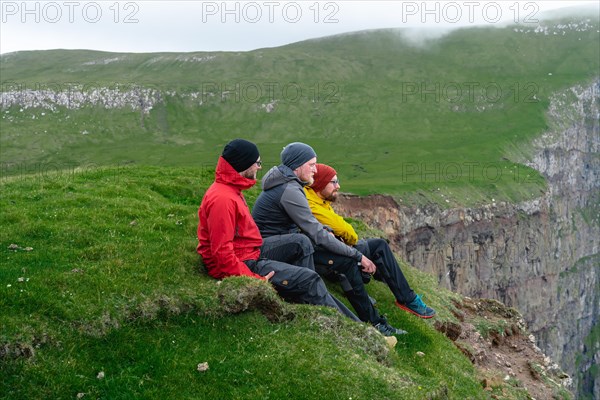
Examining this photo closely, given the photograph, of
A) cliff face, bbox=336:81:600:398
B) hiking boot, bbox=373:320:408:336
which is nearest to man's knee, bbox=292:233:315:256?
hiking boot, bbox=373:320:408:336

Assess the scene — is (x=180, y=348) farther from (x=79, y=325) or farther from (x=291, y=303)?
(x=291, y=303)

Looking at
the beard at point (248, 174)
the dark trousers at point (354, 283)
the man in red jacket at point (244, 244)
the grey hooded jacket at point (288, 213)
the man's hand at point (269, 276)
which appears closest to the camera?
the man in red jacket at point (244, 244)

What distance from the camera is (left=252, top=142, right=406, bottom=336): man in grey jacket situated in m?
15.0

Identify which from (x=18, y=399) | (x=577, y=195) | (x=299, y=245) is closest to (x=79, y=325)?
(x=18, y=399)

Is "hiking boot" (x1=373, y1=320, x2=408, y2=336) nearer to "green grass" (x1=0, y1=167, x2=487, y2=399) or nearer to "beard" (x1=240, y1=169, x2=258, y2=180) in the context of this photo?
"green grass" (x1=0, y1=167, x2=487, y2=399)

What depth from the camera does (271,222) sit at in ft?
51.1

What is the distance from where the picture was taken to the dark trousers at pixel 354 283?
51.3 feet

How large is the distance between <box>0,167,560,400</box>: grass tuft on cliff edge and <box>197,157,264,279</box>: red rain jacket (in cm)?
55

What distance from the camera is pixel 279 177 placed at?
1523cm

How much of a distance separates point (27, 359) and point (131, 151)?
7791 inches

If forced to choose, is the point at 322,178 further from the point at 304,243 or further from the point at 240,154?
the point at 240,154

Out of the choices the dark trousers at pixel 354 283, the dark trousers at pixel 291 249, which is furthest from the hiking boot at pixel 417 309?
the dark trousers at pixel 291 249

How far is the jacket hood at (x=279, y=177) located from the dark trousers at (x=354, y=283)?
245cm

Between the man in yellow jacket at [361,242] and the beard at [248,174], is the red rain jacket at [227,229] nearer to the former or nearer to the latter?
the beard at [248,174]
